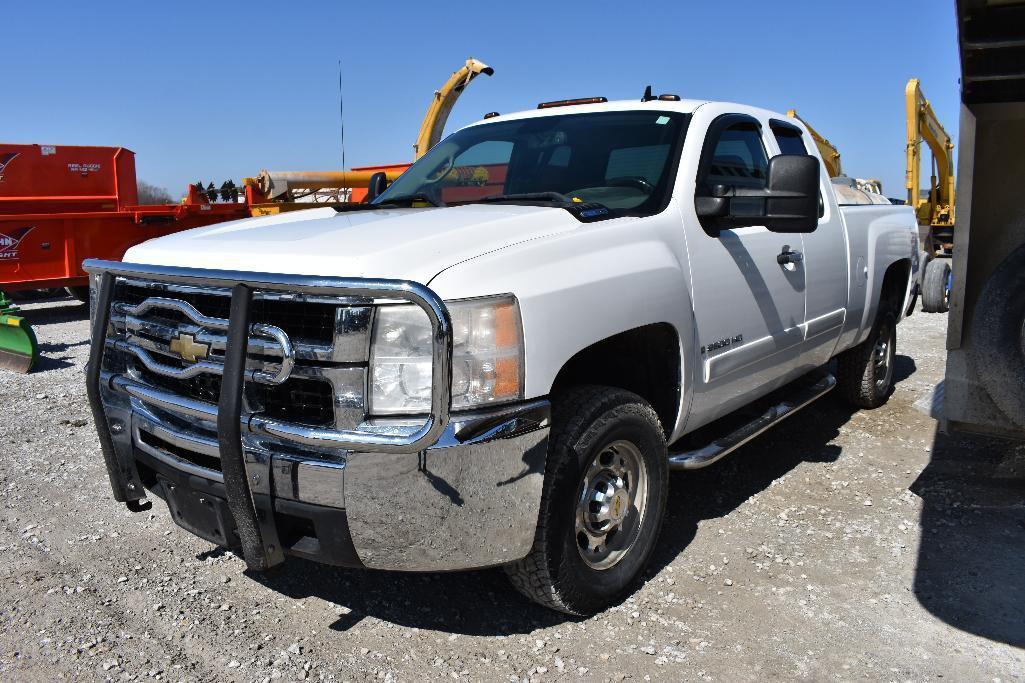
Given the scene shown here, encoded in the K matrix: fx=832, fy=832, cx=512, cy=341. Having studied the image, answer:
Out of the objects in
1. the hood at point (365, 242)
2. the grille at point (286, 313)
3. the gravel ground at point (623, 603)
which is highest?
the hood at point (365, 242)

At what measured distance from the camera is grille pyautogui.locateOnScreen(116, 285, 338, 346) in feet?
7.91

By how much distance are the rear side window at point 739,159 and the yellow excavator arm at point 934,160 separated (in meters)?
10.2

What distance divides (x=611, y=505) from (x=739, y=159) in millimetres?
1946

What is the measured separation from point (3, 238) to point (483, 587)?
32.3ft

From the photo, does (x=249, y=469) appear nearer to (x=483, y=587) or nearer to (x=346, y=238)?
(x=346, y=238)

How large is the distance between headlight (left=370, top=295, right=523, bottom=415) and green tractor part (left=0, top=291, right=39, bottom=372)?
246 inches

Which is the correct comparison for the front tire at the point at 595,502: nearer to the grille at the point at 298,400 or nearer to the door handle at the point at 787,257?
the grille at the point at 298,400

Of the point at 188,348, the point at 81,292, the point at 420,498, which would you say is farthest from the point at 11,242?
the point at 420,498

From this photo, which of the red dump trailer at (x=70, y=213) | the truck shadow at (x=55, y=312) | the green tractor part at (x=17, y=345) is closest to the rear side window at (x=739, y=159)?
the green tractor part at (x=17, y=345)

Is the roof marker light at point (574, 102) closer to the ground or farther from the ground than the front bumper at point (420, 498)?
farther from the ground

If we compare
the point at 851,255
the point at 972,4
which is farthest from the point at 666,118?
the point at 851,255

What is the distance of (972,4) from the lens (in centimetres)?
305

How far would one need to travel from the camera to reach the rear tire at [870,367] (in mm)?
5727

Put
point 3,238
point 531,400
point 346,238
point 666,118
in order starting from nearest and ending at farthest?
1. point 531,400
2. point 346,238
3. point 666,118
4. point 3,238
